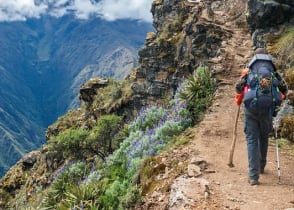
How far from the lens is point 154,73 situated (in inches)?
1489

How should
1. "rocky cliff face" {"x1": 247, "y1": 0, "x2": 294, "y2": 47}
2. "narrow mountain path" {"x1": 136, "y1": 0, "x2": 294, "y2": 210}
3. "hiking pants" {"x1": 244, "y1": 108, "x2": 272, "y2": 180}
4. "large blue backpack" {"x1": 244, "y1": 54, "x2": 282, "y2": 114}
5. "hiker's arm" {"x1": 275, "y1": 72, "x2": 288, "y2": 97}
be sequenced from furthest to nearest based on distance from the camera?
"rocky cliff face" {"x1": 247, "y1": 0, "x2": 294, "y2": 47}, "hiker's arm" {"x1": 275, "y1": 72, "x2": 288, "y2": 97}, "hiking pants" {"x1": 244, "y1": 108, "x2": 272, "y2": 180}, "large blue backpack" {"x1": 244, "y1": 54, "x2": 282, "y2": 114}, "narrow mountain path" {"x1": 136, "y1": 0, "x2": 294, "y2": 210}

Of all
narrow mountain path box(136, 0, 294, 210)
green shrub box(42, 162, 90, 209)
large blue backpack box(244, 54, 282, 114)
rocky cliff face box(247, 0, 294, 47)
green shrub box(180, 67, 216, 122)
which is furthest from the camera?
rocky cliff face box(247, 0, 294, 47)

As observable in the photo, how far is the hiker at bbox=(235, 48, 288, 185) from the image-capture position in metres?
10.3

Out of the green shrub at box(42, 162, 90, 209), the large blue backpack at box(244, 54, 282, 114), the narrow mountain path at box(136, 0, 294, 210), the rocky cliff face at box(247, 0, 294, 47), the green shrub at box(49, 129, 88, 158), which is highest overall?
the rocky cliff face at box(247, 0, 294, 47)

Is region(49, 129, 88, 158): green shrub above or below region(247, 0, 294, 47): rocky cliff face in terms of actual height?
below

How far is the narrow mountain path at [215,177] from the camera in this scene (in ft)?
31.9

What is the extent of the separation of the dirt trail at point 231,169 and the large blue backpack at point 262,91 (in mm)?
1578

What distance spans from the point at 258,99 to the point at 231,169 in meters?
2.11

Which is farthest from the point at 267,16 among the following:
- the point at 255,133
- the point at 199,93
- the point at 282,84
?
the point at 255,133

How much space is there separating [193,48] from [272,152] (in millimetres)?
17648

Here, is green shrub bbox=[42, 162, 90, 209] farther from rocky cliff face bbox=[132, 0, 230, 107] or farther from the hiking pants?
rocky cliff face bbox=[132, 0, 230, 107]

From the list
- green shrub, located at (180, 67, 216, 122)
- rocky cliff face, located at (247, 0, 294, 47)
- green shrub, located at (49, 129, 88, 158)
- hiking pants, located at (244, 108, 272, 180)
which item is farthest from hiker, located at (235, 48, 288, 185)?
green shrub, located at (49, 129, 88, 158)

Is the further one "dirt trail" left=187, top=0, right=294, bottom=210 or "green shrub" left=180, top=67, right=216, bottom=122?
"green shrub" left=180, top=67, right=216, bottom=122

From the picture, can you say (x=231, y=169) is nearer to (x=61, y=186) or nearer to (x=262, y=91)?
(x=262, y=91)
